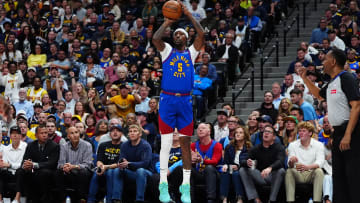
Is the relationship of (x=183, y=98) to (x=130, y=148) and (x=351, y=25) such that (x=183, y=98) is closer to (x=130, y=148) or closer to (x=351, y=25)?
(x=130, y=148)

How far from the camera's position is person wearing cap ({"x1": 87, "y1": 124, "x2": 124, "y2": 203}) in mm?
11930

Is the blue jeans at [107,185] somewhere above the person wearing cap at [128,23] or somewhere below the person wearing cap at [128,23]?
below

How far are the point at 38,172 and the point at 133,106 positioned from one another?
148 inches

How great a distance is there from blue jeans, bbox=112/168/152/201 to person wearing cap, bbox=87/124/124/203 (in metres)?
0.11

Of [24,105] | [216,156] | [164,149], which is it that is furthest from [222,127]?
[24,105]

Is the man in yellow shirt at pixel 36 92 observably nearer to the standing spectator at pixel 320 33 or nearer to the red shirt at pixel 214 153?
the red shirt at pixel 214 153

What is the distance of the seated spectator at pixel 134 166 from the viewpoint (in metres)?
11.8

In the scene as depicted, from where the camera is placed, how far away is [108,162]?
12.4m

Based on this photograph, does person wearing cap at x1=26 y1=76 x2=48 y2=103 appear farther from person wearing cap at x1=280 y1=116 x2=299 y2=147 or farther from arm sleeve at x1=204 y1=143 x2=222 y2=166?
person wearing cap at x1=280 y1=116 x2=299 y2=147

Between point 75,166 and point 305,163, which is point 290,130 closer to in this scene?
point 305,163

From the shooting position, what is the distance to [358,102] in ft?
27.2

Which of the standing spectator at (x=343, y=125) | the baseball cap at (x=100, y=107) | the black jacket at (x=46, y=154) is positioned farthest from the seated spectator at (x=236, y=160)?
the baseball cap at (x=100, y=107)

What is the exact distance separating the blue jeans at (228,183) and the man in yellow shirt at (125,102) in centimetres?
436

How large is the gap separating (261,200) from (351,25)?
723 cm
